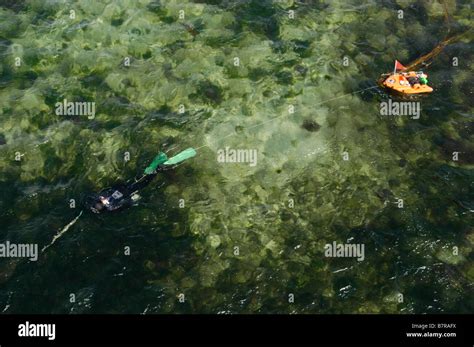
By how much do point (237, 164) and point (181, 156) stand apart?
1.96 m

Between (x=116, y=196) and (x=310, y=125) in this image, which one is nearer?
(x=116, y=196)

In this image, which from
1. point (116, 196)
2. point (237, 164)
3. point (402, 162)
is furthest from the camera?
point (402, 162)

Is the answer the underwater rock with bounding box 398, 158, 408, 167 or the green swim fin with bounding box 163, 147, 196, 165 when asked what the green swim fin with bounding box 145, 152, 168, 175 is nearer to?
the green swim fin with bounding box 163, 147, 196, 165

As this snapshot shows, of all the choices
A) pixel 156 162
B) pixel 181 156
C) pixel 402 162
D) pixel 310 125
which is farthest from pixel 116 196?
pixel 402 162

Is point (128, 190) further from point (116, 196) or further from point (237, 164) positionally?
point (237, 164)

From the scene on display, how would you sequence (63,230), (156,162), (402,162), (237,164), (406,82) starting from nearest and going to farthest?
(63,230) < (156,162) < (237,164) < (402,162) < (406,82)

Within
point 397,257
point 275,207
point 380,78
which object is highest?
point 380,78

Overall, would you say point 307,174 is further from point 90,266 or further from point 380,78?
point 90,266

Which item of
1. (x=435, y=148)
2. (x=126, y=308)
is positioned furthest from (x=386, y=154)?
(x=126, y=308)

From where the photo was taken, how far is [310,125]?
18.7 m

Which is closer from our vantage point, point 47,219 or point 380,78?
point 47,219

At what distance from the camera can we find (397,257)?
1528 cm

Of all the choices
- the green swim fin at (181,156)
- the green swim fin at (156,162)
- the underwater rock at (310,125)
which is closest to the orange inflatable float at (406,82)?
the underwater rock at (310,125)

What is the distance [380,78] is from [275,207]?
7.61 meters
